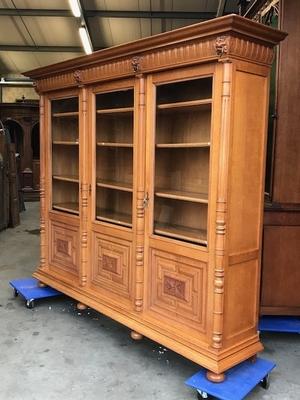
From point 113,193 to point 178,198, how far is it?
722 mm

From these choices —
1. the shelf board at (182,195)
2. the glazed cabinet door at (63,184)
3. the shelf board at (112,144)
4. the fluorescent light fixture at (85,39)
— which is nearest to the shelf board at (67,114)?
the glazed cabinet door at (63,184)

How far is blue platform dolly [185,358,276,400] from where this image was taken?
84.9 inches

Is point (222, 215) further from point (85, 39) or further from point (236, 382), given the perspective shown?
point (85, 39)

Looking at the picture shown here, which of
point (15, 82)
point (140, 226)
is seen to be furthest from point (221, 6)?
point (140, 226)

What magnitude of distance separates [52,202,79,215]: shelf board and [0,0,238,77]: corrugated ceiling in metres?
6.51

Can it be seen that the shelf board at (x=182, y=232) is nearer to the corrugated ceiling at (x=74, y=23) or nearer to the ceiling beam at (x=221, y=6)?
the ceiling beam at (x=221, y=6)

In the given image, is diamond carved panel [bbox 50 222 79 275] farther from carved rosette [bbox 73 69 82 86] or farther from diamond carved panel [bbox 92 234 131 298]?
carved rosette [bbox 73 69 82 86]

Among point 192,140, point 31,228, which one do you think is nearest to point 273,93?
point 192,140

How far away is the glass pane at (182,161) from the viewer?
2.51 metres

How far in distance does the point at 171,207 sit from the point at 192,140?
453 millimetres

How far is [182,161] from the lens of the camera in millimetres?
2842

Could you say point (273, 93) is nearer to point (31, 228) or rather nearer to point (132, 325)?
point (132, 325)

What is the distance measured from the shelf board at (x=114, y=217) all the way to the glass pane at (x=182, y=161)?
0.31 m

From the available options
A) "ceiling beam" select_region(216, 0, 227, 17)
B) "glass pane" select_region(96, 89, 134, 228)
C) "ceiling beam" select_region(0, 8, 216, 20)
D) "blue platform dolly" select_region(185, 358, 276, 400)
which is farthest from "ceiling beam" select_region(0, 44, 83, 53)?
"blue platform dolly" select_region(185, 358, 276, 400)
